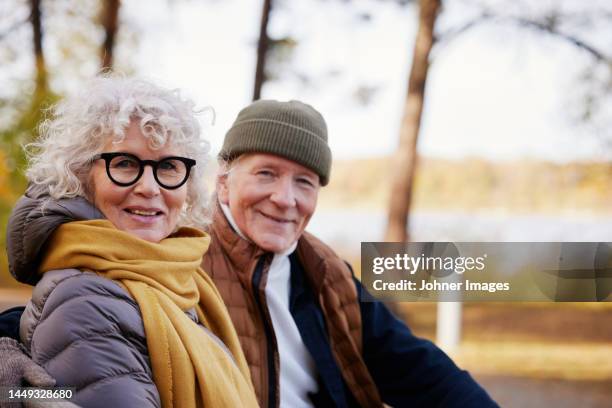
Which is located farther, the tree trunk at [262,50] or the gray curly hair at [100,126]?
the tree trunk at [262,50]

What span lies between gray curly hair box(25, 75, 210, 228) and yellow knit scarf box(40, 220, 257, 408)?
172mm

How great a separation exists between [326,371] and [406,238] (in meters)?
5.91

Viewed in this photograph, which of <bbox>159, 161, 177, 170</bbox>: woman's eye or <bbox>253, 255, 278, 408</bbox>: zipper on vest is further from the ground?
<bbox>159, 161, 177, 170</bbox>: woman's eye

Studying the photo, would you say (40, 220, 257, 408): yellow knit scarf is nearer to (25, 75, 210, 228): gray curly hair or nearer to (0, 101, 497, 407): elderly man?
(25, 75, 210, 228): gray curly hair

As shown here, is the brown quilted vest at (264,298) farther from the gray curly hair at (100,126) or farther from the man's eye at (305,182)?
the gray curly hair at (100,126)

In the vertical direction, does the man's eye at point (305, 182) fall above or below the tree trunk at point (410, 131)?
below

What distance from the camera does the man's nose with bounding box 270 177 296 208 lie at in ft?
8.19

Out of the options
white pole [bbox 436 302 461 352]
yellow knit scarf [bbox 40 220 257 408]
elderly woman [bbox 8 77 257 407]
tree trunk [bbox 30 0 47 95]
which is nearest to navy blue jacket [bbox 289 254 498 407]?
elderly woman [bbox 8 77 257 407]

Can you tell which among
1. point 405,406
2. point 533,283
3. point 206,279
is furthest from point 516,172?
point 206,279

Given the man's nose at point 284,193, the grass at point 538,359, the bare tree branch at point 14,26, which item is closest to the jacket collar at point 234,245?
the man's nose at point 284,193

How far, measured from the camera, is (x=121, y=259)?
164 cm

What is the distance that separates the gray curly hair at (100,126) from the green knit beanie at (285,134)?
2.04 ft

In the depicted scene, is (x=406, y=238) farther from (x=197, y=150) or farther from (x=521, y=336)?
(x=197, y=150)

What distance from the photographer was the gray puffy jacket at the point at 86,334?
1436 millimetres
